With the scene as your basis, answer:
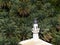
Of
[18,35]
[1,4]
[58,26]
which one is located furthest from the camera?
[1,4]

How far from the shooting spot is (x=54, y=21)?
377 inches

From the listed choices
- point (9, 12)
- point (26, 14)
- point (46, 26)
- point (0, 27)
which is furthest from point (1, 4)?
point (46, 26)

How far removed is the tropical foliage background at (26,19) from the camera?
28.3 ft

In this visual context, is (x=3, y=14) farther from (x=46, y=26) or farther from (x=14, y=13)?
(x=46, y=26)

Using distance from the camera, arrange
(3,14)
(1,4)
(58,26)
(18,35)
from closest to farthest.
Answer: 1. (18,35)
2. (58,26)
3. (3,14)
4. (1,4)

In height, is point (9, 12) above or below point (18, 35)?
above

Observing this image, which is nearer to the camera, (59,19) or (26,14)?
(59,19)

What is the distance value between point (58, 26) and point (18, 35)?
71.8 inches

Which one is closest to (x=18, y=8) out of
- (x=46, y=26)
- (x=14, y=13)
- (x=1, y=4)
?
(x=14, y=13)

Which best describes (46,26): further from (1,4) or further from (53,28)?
(1,4)

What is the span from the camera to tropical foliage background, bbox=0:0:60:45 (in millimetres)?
8625

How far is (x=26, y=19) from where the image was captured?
10023mm

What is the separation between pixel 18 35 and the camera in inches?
344

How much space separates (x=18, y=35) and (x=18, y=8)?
2.05 m
